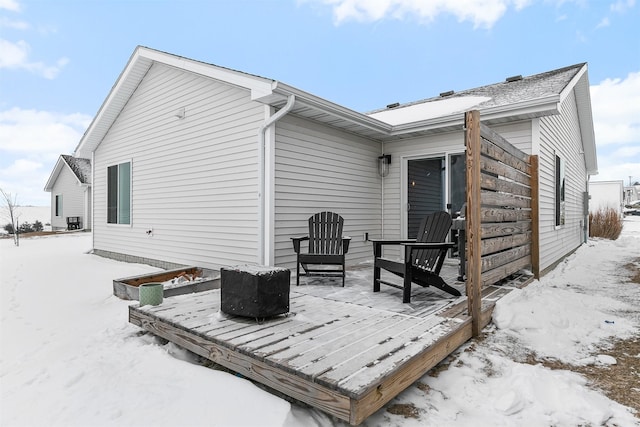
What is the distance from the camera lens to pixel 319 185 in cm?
538

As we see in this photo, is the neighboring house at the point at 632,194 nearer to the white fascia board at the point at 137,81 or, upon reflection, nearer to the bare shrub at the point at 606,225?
the bare shrub at the point at 606,225

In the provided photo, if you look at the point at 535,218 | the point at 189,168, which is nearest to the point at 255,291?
the point at 189,168

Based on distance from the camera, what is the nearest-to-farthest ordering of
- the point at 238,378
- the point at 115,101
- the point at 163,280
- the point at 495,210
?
the point at 238,378 → the point at 495,210 → the point at 163,280 → the point at 115,101

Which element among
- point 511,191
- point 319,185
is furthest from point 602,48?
point 319,185

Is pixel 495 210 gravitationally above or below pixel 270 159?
below

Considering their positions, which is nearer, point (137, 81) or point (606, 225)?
point (137, 81)

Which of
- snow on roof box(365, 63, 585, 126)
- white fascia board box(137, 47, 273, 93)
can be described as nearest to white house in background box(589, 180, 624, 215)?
snow on roof box(365, 63, 585, 126)

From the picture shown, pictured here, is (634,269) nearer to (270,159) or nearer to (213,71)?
(270,159)

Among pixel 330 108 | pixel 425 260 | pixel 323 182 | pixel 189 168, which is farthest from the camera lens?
pixel 189 168

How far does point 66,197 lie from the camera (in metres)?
17.9

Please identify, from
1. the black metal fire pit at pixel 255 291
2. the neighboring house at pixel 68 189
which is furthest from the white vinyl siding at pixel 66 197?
the black metal fire pit at pixel 255 291

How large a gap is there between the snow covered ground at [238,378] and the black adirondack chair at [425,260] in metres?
0.66

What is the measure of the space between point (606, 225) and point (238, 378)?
15.7 m

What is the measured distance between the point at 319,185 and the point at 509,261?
271 centimetres
